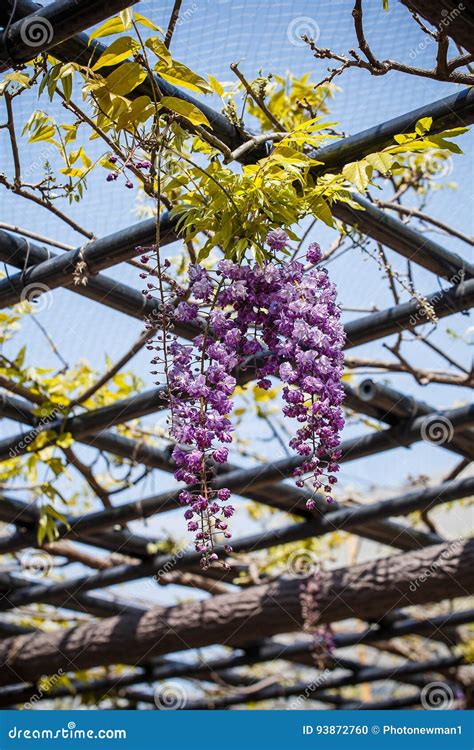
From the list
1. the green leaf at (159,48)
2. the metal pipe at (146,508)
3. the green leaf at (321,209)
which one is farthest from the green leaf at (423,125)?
the metal pipe at (146,508)

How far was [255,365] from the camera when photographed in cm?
187

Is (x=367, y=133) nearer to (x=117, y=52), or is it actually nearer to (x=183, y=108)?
(x=183, y=108)

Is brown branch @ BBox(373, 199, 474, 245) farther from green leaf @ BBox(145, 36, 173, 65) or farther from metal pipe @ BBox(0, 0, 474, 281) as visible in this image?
green leaf @ BBox(145, 36, 173, 65)

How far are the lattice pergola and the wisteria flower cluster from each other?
0.52m

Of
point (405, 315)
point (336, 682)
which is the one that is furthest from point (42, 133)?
point (336, 682)

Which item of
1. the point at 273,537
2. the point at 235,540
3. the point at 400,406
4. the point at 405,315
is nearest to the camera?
the point at 405,315

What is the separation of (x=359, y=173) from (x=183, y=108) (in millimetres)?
375

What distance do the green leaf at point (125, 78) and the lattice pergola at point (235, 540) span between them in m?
Answer: 0.11

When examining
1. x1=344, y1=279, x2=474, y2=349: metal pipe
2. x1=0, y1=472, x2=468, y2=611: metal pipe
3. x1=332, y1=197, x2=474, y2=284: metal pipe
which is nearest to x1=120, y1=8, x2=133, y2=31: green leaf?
x1=332, y1=197, x2=474, y2=284: metal pipe

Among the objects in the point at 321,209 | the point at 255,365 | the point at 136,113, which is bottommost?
the point at 255,365

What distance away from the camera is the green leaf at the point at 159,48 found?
1.87m

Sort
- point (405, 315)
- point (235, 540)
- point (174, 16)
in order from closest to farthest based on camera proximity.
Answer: point (174, 16), point (405, 315), point (235, 540)
